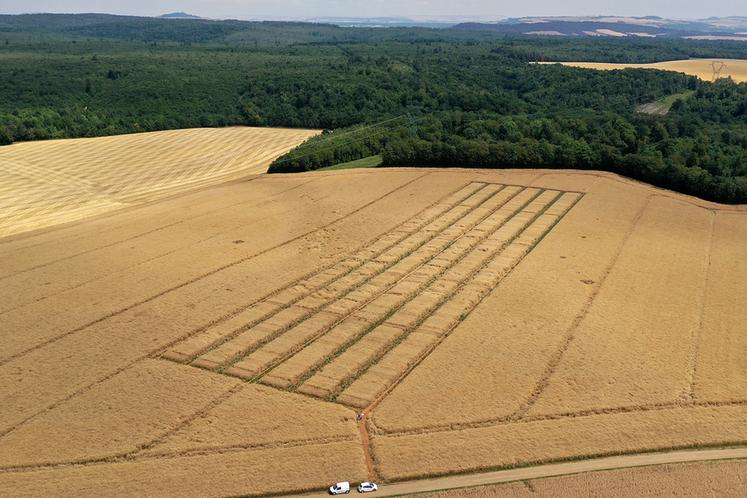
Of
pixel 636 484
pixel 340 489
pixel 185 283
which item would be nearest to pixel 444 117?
pixel 185 283

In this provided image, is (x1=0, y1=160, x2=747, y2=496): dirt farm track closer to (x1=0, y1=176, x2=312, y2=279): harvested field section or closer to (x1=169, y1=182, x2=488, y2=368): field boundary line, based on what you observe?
(x1=169, y1=182, x2=488, y2=368): field boundary line

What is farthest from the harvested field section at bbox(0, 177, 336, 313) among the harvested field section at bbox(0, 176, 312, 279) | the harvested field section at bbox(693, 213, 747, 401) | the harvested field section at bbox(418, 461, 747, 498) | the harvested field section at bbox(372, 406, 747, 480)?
the harvested field section at bbox(693, 213, 747, 401)

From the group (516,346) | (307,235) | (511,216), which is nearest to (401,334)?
(516,346)

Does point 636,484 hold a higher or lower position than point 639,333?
lower

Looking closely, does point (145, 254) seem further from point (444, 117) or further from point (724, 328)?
point (444, 117)

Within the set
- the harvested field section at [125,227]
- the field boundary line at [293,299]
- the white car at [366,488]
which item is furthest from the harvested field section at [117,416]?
the harvested field section at [125,227]

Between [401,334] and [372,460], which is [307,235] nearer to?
[401,334]
